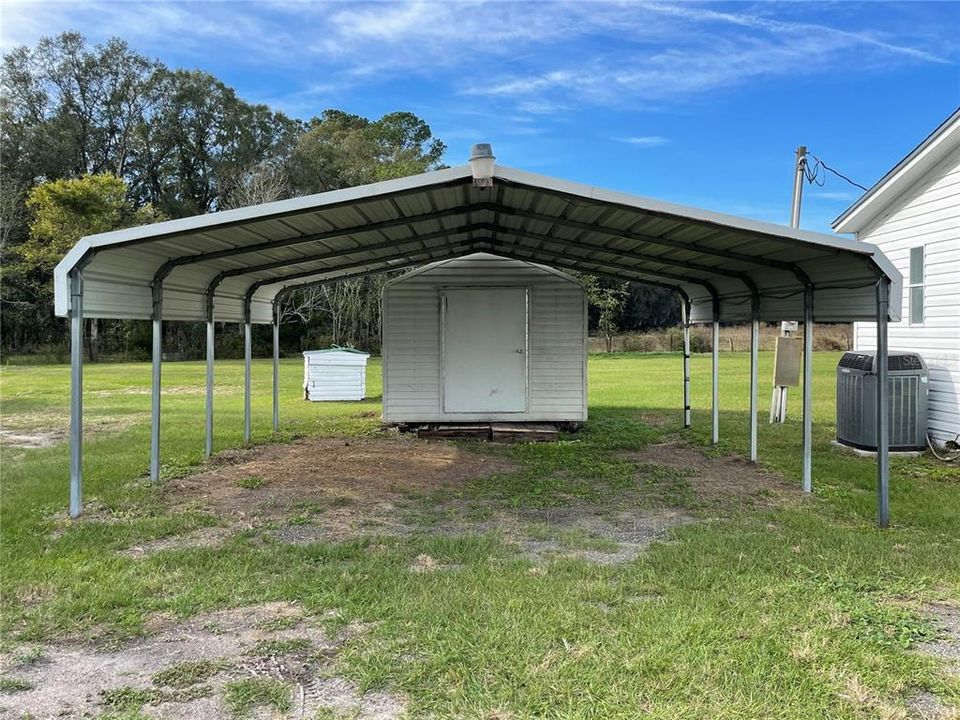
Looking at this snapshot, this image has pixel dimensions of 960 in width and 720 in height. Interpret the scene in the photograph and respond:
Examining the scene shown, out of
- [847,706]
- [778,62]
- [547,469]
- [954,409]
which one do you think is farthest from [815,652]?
[778,62]

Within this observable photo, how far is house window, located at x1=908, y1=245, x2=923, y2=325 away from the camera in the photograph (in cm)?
865

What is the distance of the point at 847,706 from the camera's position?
104 inches

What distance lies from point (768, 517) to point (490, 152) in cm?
336

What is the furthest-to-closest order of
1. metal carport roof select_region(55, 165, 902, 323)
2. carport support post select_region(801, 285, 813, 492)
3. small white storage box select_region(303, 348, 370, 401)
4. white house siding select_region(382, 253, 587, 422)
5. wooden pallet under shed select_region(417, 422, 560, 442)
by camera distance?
small white storage box select_region(303, 348, 370, 401) → white house siding select_region(382, 253, 587, 422) → wooden pallet under shed select_region(417, 422, 560, 442) → carport support post select_region(801, 285, 813, 492) → metal carport roof select_region(55, 165, 902, 323)

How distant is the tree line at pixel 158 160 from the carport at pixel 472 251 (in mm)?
24113

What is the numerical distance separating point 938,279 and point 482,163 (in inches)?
246

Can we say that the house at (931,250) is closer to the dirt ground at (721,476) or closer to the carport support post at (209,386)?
the dirt ground at (721,476)

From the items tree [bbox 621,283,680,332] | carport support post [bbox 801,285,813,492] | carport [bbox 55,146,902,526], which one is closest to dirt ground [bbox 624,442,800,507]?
carport support post [bbox 801,285,813,492]

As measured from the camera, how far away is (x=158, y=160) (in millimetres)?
39094

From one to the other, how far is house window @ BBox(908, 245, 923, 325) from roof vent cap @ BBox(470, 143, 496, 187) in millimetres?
Result: 6389

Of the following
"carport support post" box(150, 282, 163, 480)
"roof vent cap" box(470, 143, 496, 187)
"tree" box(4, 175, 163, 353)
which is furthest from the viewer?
"tree" box(4, 175, 163, 353)

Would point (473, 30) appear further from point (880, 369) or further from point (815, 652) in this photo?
point (815, 652)

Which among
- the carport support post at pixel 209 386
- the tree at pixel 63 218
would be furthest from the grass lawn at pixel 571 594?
the tree at pixel 63 218

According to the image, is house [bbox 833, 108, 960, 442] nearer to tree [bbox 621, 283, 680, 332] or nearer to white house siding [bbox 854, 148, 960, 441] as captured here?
white house siding [bbox 854, 148, 960, 441]
